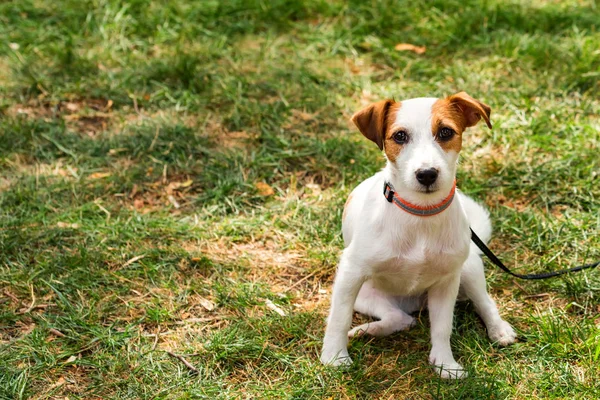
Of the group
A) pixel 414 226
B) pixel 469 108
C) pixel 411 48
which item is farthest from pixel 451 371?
pixel 411 48

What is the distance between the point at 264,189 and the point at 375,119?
7.14 feet

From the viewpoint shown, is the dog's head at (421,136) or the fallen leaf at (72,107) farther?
the fallen leaf at (72,107)

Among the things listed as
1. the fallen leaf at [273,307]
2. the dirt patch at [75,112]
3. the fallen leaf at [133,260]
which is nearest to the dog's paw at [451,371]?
the fallen leaf at [273,307]

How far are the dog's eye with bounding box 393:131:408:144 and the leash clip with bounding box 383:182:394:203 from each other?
0.29 m

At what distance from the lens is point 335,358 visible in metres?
4.02

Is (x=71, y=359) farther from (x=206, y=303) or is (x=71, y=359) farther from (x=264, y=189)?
(x=264, y=189)

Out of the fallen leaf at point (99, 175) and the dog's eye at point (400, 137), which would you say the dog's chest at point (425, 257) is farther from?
the fallen leaf at point (99, 175)

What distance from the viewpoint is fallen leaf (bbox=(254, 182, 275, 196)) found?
18.8 feet

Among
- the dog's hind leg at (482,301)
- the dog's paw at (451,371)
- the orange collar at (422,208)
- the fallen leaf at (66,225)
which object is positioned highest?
the orange collar at (422,208)

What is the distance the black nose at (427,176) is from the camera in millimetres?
3453

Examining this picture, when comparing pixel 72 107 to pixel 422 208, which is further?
pixel 72 107

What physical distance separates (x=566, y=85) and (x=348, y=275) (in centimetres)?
385

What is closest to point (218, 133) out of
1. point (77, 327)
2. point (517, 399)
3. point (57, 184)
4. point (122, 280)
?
point (57, 184)

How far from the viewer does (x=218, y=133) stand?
6.43 meters
